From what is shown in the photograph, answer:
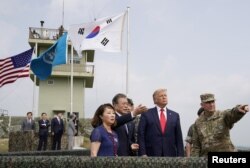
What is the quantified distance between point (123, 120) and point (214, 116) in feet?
4.73

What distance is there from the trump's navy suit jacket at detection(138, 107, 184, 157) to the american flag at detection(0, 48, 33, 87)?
12.9 m

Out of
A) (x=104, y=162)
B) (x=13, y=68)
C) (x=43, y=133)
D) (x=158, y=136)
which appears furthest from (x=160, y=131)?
(x=43, y=133)

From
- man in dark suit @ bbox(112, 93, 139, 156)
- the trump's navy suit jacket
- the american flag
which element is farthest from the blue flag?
the trump's navy suit jacket

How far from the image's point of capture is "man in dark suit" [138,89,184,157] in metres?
6.50

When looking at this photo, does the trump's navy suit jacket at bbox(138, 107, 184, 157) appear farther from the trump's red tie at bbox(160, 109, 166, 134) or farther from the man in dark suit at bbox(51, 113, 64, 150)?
the man in dark suit at bbox(51, 113, 64, 150)

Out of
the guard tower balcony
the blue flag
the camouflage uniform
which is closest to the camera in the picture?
the camouflage uniform

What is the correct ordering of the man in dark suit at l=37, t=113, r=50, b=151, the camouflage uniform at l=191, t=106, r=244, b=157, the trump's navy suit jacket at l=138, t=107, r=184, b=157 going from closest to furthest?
the camouflage uniform at l=191, t=106, r=244, b=157 → the trump's navy suit jacket at l=138, t=107, r=184, b=157 → the man in dark suit at l=37, t=113, r=50, b=151

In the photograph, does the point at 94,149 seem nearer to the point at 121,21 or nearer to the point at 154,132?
the point at 154,132

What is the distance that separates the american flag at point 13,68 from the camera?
18.4 m

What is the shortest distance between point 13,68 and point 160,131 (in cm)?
1372

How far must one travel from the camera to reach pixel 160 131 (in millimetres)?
6559

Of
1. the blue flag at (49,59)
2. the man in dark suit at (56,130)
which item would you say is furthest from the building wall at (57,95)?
the blue flag at (49,59)

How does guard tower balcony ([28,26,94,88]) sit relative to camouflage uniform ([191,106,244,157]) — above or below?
above

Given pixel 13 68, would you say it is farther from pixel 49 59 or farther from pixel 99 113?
pixel 99 113
